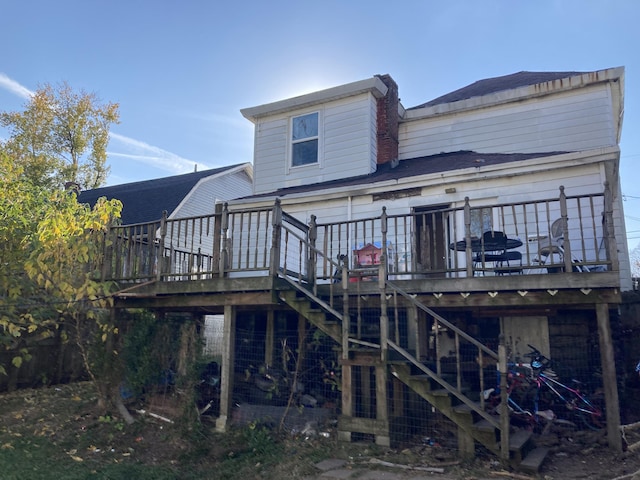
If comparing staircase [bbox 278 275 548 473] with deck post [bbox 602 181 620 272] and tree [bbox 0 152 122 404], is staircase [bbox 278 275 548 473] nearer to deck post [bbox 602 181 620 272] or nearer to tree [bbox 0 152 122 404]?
deck post [bbox 602 181 620 272]

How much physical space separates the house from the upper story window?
0.04 meters

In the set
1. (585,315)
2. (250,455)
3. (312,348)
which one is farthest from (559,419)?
(250,455)

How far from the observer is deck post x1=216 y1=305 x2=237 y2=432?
6.99 m

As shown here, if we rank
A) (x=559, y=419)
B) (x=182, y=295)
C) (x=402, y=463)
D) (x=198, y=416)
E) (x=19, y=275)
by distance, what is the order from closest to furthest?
(x=402, y=463) < (x=19, y=275) < (x=559, y=419) < (x=198, y=416) < (x=182, y=295)

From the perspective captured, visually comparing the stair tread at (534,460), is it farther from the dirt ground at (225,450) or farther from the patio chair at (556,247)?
the patio chair at (556,247)

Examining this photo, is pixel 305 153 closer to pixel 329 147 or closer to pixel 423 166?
pixel 329 147

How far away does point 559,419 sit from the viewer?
657 cm

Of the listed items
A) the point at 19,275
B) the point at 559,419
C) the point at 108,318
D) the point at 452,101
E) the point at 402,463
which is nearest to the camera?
the point at 402,463

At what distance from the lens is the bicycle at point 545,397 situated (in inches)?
252

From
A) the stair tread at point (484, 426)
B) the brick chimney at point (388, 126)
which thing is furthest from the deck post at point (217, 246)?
the brick chimney at point (388, 126)

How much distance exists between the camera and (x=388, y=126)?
1099 cm

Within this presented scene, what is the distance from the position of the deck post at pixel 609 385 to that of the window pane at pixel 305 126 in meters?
7.72

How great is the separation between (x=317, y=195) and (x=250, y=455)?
546 centimetres

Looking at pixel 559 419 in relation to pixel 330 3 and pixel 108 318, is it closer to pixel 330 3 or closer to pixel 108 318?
pixel 108 318
